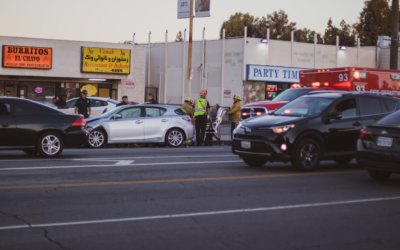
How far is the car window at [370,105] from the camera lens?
47.2 feet

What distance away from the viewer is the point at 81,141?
1570 centimetres

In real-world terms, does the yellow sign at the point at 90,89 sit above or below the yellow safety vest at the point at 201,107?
above

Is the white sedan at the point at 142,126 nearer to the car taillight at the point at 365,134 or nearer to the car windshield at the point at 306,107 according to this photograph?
the car windshield at the point at 306,107

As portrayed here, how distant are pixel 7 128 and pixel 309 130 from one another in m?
6.85

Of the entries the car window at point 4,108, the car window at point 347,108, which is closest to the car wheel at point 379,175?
the car window at point 347,108

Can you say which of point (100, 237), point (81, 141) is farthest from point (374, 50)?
point (100, 237)

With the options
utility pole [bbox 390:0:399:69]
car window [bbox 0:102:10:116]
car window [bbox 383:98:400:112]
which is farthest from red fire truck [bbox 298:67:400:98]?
car window [bbox 0:102:10:116]

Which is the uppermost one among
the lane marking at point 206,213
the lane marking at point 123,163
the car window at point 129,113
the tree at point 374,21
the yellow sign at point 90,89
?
the tree at point 374,21

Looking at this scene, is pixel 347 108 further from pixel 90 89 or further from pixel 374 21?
pixel 374 21

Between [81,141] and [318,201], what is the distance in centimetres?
759

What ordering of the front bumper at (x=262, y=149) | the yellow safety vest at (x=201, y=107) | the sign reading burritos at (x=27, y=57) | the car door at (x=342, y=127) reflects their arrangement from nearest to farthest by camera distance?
the front bumper at (x=262, y=149), the car door at (x=342, y=127), the yellow safety vest at (x=201, y=107), the sign reading burritos at (x=27, y=57)

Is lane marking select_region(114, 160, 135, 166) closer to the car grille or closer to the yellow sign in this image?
the car grille

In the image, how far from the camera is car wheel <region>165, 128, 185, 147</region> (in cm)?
2087

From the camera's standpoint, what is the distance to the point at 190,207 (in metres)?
9.02
